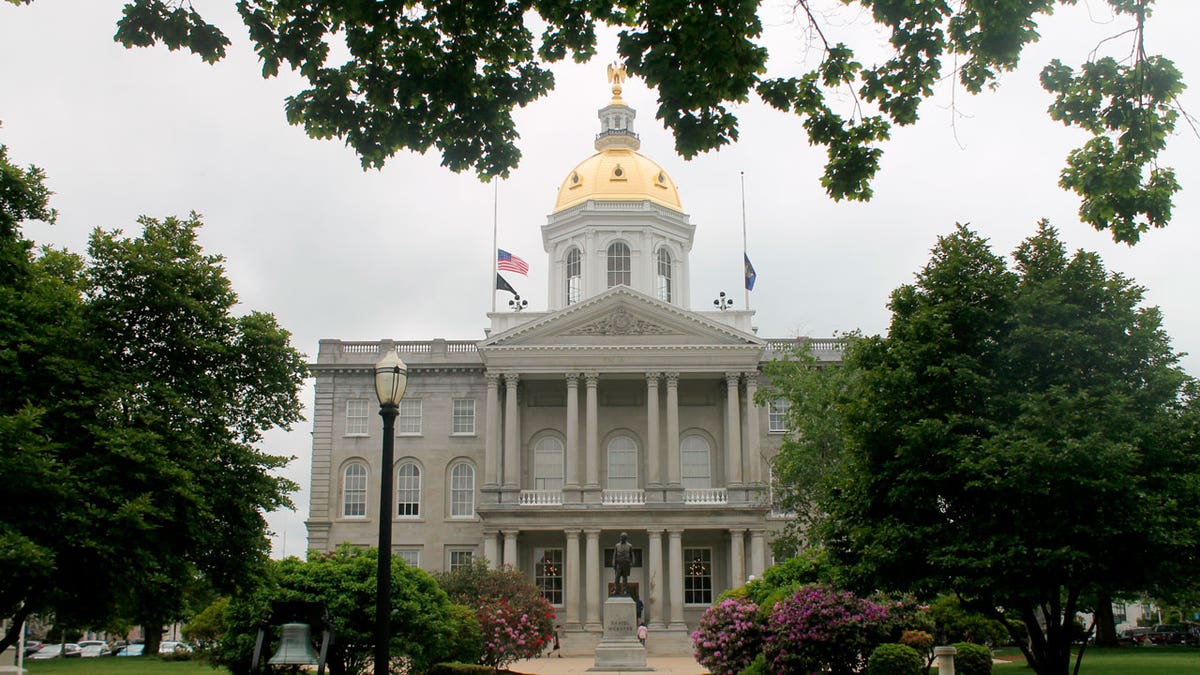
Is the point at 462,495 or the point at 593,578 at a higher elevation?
the point at 462,495

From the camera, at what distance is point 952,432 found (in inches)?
874

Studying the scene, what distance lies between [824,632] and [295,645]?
51.1ft

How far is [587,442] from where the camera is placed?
170ft

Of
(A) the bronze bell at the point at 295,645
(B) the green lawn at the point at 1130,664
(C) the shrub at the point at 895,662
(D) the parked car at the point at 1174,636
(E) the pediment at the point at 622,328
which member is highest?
(E) the pediment at the point at 622,328

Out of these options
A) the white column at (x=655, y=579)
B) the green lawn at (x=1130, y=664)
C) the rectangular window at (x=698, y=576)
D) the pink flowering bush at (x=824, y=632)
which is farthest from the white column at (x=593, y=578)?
the pink flowering bush at (x=824, y=632)

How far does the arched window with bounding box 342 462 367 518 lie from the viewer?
55750 mm

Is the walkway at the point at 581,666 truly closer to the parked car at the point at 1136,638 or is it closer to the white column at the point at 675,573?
the white column at the point at 675,573

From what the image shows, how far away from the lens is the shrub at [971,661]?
27875 millimetres

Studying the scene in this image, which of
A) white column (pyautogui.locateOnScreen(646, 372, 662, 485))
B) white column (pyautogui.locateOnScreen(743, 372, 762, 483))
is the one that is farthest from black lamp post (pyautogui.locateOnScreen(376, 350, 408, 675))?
white column (pyautogui.locateOnScreen(743, 372, 762, 483))

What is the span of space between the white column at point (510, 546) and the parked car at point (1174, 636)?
2916cm

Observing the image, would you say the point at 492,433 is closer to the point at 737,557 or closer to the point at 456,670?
the point at 737,557

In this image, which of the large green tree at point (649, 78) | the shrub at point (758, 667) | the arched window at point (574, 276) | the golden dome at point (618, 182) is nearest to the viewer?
the large green tree at point (649, 78)

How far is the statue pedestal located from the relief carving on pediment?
19094 mm

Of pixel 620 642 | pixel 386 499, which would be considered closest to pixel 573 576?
pixel 620 642
